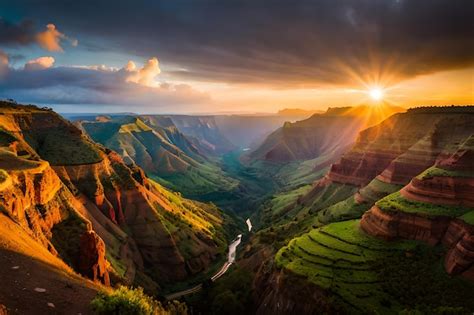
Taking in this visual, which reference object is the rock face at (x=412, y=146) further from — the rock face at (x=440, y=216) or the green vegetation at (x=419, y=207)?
the green vegetation at (x=419, y=207)

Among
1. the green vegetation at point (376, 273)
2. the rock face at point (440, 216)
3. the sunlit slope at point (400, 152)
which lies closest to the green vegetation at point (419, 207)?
the rock face at point (440, 216)

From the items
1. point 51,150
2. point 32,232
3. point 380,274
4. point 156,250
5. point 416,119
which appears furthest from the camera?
point 416,119

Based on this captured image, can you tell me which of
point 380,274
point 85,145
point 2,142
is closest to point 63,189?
point 2,142

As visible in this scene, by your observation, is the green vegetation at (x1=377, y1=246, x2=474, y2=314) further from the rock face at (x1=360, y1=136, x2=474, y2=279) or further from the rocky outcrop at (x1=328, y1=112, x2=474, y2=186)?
the rocky outcrop at (x1=328, y1=112, x2=474, y2=186)

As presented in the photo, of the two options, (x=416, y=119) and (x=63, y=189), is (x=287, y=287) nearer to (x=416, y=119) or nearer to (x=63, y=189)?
(x=63, y=189)

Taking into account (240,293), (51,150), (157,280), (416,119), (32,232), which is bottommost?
(157,280)

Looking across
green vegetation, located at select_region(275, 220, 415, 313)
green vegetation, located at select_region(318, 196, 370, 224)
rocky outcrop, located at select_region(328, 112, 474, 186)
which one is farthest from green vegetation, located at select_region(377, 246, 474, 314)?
rocky outcrop, located at select_region(328, 112, 474, 186)

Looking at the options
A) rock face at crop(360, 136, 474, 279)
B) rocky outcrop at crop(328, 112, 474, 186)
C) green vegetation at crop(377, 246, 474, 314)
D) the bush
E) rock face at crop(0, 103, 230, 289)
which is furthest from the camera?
rocky outcrop at crop(328, 112, 474, 186)
